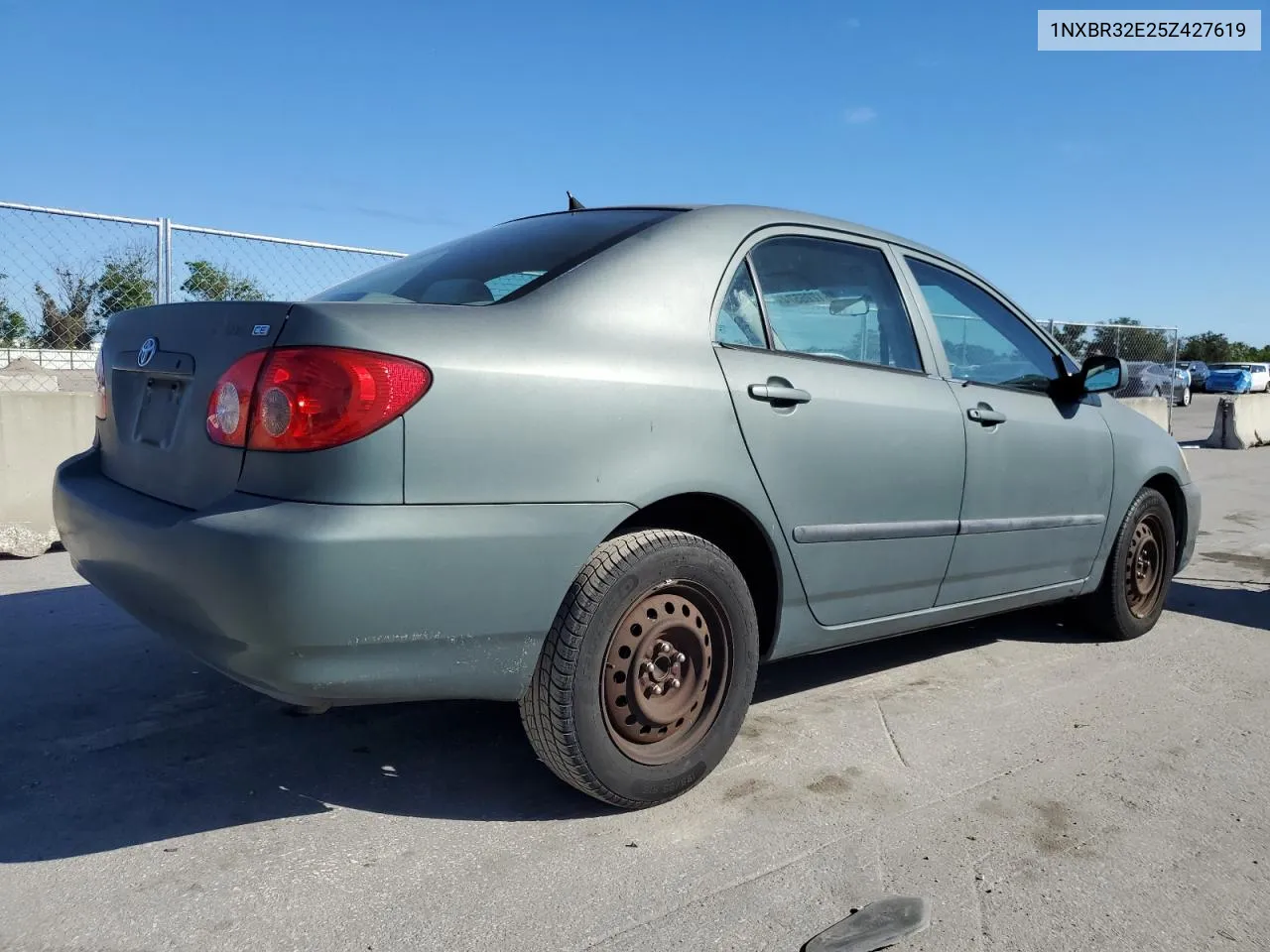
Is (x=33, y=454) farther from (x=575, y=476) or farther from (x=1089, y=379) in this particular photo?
(x=1089, y=379)

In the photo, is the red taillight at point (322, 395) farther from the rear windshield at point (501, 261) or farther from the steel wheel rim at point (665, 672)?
the steel wheel rim at point (665, 672)

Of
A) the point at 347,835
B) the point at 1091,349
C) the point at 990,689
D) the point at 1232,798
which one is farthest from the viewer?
the point at 1091,349

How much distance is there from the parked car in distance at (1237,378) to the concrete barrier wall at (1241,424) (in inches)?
1198

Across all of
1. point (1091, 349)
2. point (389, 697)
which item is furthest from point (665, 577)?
point (1091, 349)

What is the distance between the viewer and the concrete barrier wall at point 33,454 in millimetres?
5609

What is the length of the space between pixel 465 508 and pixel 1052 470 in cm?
257

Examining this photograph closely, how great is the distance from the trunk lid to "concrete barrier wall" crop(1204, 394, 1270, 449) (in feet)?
53.6

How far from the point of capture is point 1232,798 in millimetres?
2850

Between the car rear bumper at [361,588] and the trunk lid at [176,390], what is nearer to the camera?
the car rear bumper at [361,588]

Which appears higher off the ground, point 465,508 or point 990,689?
point 465,508

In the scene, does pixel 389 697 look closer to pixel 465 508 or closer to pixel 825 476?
pixel 465 508

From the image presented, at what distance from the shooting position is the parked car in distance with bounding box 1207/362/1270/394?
43219mm

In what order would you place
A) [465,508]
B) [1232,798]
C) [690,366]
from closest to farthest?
[465,508]
[690,366]
[1232,798]

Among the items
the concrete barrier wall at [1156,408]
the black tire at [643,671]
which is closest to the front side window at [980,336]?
the black tire at [643,671]
